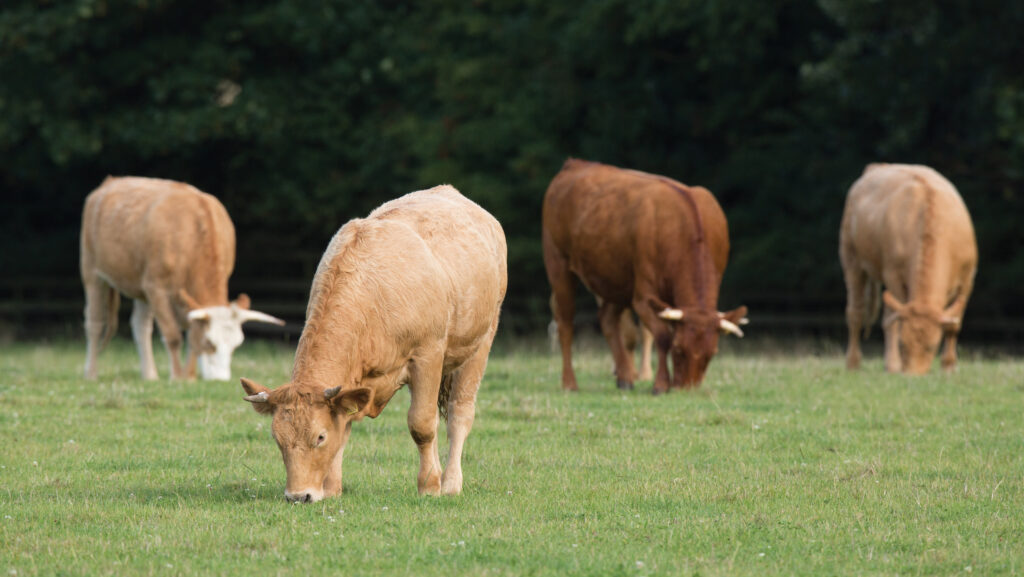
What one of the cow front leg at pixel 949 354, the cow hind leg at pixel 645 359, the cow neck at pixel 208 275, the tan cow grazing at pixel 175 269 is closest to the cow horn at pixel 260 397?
the tan cow grazing at pixel 175 269

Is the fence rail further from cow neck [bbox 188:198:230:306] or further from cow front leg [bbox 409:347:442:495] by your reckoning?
cow front leg [bbox 409:347:442:495]

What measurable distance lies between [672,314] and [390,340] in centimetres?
587

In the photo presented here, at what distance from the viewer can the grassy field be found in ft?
20.2

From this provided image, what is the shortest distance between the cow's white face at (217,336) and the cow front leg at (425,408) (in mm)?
7262

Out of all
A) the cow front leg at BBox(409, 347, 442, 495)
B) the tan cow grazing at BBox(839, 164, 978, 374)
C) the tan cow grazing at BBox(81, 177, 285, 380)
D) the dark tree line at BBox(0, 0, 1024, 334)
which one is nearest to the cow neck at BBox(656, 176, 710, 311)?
the tan cow grazing at BBox(839, 164, 978, 374)

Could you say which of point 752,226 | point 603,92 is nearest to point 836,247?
point 752,226

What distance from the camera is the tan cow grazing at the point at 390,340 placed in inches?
281

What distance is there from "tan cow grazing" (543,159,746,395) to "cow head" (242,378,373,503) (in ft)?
20.4

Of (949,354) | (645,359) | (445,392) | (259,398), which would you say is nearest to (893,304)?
(949,354)

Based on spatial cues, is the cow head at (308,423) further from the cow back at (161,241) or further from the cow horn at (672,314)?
the cow back at (161,241)

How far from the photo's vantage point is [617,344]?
46.1ft

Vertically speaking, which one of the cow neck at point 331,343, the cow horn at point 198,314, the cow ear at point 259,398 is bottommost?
the cow horn at point 198,314

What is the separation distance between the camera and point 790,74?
966 inches

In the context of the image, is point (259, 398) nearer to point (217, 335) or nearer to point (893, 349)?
point (217, 335)
